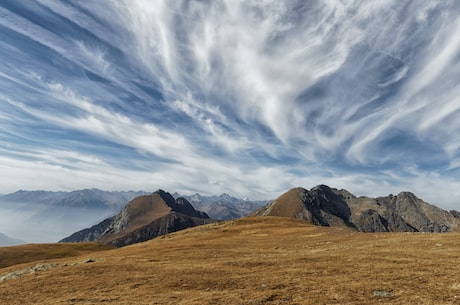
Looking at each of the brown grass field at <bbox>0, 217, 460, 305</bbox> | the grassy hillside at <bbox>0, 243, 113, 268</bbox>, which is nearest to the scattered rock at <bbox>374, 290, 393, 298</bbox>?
the brown grass field at <bbox>0, 217, 460, 305</bbox>

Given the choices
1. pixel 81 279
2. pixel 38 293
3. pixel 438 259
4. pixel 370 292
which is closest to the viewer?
pixel 370 292

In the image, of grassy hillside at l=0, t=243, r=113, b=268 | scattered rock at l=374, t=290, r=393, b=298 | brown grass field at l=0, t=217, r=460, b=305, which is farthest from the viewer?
grassy hillside at l=0, t=243, r=113, b=268

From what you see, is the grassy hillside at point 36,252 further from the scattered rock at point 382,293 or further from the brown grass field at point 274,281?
the scattered rock at point 382,293

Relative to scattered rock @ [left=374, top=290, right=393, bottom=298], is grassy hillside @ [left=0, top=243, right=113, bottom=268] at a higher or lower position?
lower

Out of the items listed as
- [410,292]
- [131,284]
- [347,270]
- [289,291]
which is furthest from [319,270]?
[131,284]

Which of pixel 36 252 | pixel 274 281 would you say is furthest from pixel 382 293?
pixel 36 252

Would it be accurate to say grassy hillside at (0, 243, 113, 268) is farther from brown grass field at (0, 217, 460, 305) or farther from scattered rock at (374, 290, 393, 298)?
scattered rock at (374, 290, 393, 298)

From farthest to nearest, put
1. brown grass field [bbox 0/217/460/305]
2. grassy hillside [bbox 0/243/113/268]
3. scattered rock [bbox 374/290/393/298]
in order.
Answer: grassy hillside [bbox 0/243/113/268]
brown grass field [bbox 0/217/460/305]
scattered rock [bbox 374/290/393/298]

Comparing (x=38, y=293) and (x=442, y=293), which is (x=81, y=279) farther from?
(x=442, y=293)

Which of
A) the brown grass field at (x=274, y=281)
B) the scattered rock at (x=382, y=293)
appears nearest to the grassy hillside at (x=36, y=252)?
the brown grass field at (x=274, y=281)

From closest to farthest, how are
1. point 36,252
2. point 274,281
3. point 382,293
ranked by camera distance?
point 382,293, point 274,281, point 36,252

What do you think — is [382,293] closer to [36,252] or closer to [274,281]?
[274,281]

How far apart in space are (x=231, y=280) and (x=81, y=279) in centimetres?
1518

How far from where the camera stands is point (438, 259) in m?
27.5
